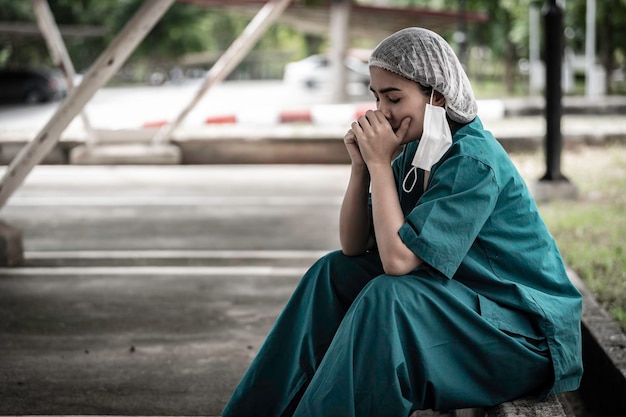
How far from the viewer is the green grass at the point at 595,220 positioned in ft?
16.0

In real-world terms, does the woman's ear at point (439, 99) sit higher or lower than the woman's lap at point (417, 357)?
higher

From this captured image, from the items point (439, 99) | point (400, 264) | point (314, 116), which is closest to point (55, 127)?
point (439, 99)

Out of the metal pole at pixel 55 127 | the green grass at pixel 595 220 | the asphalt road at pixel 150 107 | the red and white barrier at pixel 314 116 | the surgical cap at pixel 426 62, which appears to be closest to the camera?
the surgical cap at pixel 426 62

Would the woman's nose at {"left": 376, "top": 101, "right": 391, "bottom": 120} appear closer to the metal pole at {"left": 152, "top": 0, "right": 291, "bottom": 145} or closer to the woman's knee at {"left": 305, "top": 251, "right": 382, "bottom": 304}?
the woman's knee at {"left": 305, "top": 251, "right": 382, "bottom": 304}

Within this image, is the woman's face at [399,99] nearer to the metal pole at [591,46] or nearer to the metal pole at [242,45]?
the metal pole at [242,45]

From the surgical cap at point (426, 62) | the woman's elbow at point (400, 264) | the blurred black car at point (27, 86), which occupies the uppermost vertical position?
the surgical cap at point (426, 62)

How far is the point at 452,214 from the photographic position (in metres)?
2.54

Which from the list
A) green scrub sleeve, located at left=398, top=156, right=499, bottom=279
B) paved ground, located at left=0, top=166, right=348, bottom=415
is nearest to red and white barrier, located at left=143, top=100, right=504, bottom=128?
paved ground, located at left=0, top=166, right=348, bottom=415

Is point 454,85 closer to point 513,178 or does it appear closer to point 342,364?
point 513,178

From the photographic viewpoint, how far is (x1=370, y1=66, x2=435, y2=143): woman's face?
2.71 metres

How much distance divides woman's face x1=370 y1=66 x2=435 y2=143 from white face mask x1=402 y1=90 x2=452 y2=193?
38 millimetres

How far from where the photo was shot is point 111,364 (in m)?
4.10

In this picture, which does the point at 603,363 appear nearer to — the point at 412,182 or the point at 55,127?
the point at 412,182

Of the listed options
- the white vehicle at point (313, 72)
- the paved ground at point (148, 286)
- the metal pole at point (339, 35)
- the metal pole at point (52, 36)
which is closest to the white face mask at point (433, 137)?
the paved ground at point (148, 286)
